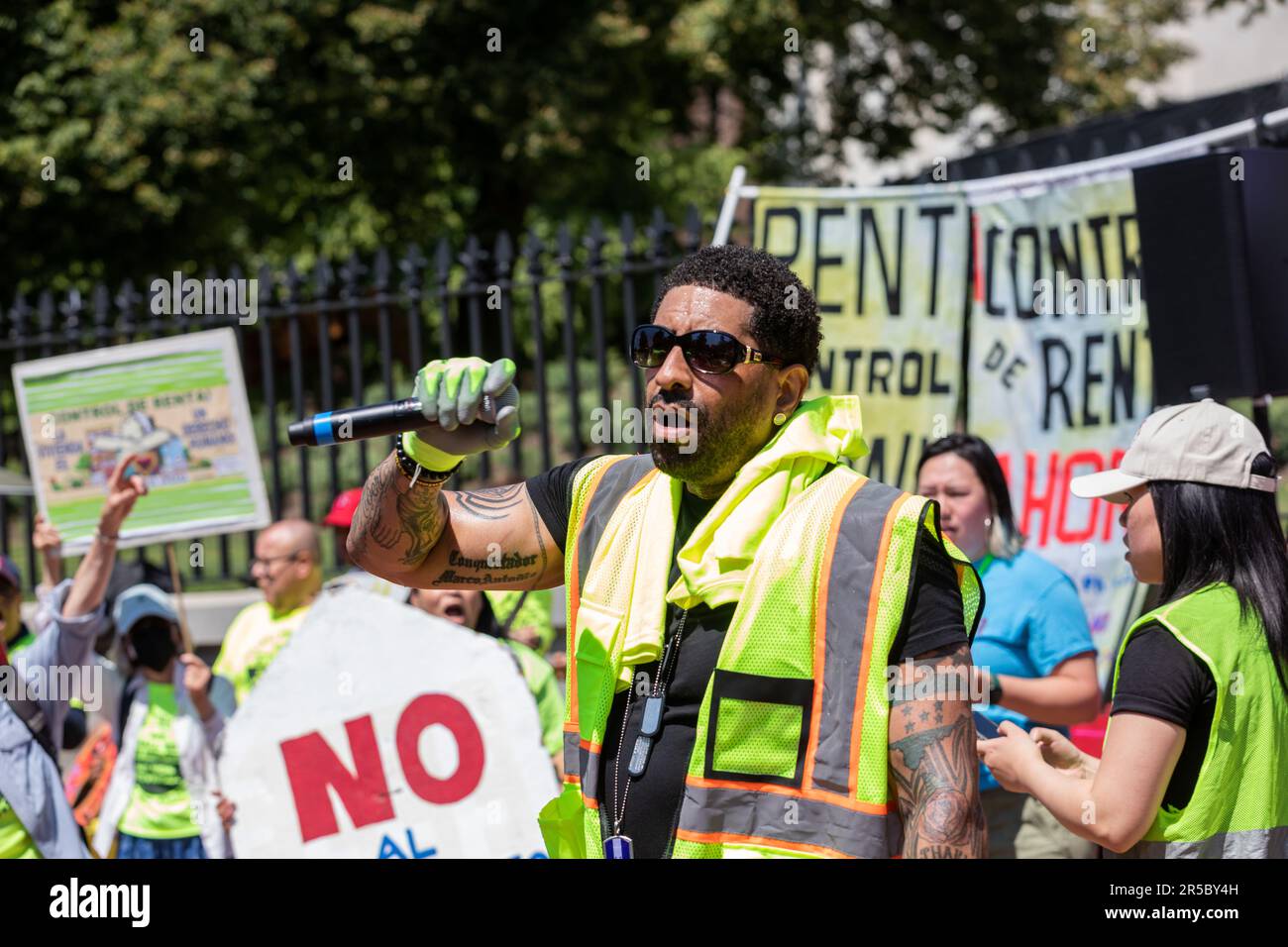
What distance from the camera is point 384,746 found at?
4.32 meters

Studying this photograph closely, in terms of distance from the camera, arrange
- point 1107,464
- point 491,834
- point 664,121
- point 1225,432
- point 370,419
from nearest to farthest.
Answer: point 370,419 < point 1225,432 < point 491,834 < point 1107,464 < point 664,121

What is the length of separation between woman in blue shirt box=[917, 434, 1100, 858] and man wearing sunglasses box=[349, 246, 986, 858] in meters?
1.50

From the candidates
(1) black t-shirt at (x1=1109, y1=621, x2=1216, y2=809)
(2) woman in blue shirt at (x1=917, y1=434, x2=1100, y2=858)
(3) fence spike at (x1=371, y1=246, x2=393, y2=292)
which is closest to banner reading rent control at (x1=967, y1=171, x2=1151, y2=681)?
(2) woman in blue shirt at (x1=917, y1=434, x2=1100, y2=858)

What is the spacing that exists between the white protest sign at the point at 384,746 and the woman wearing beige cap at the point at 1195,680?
187cm

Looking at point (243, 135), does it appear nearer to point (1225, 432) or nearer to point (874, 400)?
point (874, 400)

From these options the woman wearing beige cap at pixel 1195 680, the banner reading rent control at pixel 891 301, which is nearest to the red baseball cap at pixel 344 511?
the banner reading rent control at pixel 891 301

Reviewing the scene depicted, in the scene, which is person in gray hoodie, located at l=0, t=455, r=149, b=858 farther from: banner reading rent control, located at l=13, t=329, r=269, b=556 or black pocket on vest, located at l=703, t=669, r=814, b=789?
black pocket on vest, located at l=703, t=669, r=814, b=789

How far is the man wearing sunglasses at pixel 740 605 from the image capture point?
2.22m

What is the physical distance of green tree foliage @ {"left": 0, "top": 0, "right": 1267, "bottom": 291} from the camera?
14.1 m

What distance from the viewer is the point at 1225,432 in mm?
2678

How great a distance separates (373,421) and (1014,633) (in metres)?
2.16

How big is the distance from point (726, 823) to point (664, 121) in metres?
16.7

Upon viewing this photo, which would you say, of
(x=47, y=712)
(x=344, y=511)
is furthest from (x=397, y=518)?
(x=344, y=511)

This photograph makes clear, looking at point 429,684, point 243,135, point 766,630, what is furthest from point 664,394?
point 243,135
